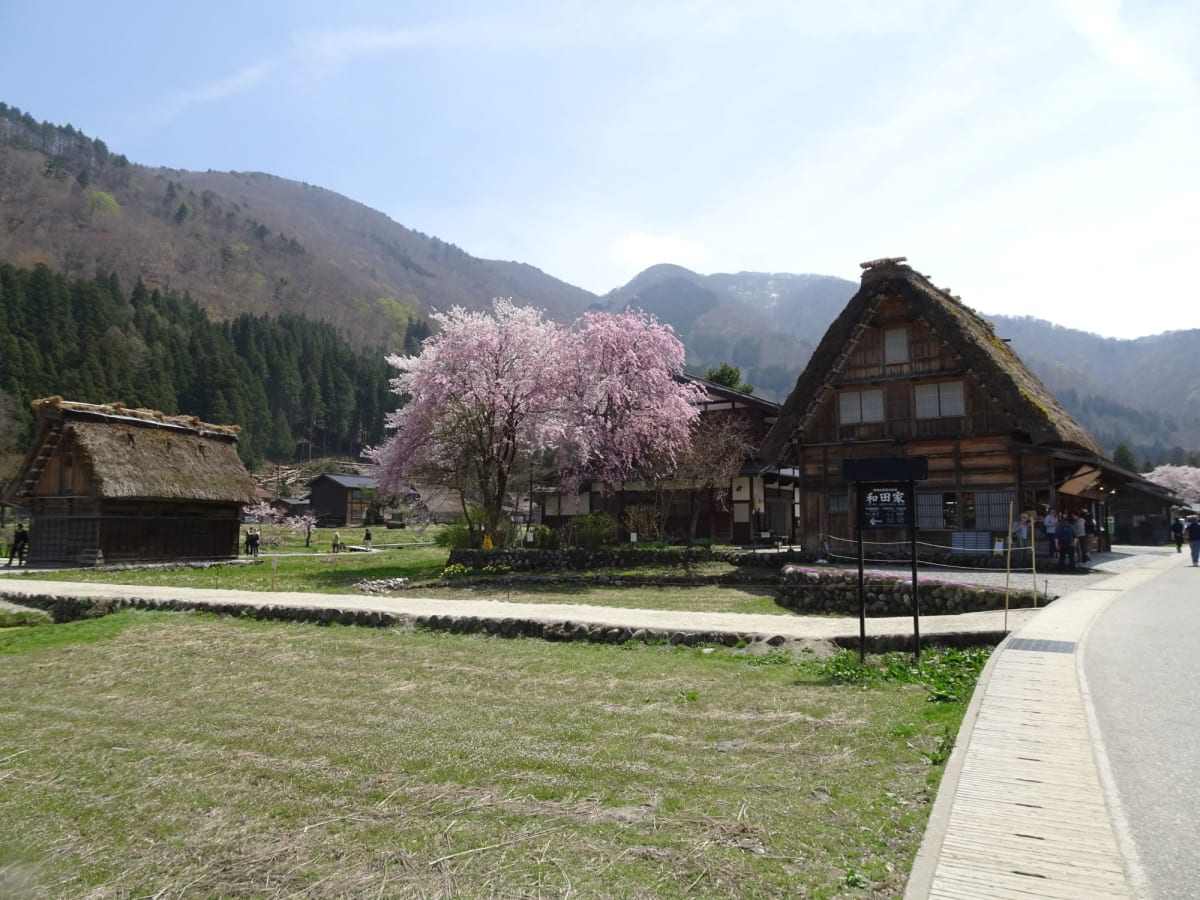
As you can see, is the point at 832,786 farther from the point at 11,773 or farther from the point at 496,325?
the point at 496,325

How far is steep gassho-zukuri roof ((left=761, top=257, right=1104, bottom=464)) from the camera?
21.6 m

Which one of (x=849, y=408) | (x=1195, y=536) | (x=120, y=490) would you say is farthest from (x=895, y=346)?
(x=120, y=490)

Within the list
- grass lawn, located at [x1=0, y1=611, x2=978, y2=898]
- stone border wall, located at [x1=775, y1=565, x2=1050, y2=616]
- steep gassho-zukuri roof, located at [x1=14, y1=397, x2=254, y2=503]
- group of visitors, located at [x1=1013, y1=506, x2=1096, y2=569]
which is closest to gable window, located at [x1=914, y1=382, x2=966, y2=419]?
group of visitors, located at [x1=1013, y1=506, x2=1096, y2=569]

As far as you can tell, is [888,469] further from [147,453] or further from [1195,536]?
[147,453]

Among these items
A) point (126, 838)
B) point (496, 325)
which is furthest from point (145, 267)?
point (126, 838)

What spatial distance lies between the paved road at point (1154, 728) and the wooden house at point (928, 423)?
33.1 feet

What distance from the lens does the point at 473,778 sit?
5781 millimetres

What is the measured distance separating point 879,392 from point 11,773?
77.5 feet

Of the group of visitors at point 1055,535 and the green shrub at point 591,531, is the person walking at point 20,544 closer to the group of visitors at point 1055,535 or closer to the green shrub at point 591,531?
the green shrub at point 591,531

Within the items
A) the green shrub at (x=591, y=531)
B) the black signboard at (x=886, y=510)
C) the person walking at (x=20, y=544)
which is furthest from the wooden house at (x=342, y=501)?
the black signboard at (x=886, y=510)

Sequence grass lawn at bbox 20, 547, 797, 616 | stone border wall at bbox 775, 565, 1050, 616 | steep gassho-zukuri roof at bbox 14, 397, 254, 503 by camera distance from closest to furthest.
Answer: stone border wall at bbox 775, 565, 1050, 616
grass lawn at bbox 20, 547, 797, 616
steep gassho-zukuri roof at bbox 14, 397, 254, 503

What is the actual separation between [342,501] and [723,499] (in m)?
47.2

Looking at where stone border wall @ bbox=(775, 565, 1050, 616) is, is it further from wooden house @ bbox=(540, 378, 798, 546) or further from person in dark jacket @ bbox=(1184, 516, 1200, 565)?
person in dark jacket @ bbox=(1184, 516, 1200, 565)

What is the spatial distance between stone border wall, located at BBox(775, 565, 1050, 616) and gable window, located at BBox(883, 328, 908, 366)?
1066 cm
